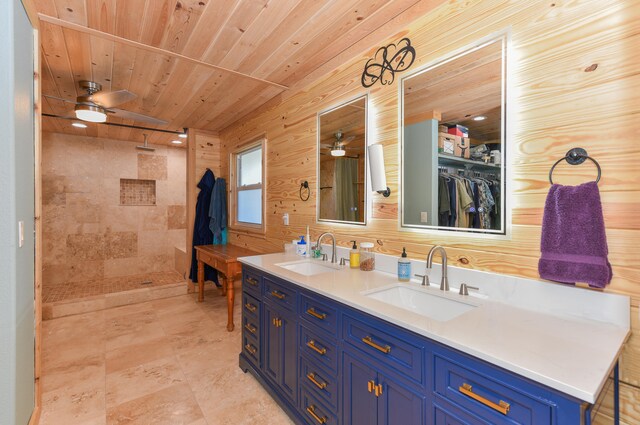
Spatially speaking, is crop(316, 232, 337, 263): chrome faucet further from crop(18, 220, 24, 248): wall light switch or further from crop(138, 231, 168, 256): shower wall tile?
crop(138, 231, 168, 256): shower wall tile

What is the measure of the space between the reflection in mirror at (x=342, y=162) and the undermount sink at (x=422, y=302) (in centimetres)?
61

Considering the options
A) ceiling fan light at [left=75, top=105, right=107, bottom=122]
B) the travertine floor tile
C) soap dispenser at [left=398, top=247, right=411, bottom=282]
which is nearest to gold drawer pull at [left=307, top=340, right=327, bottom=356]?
soap dispenser at [left=398, top=247, right=411, bottom=282]

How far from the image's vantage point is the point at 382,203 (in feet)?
6.22

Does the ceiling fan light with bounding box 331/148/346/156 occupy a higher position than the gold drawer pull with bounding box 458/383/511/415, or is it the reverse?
the ceiling fan light with bounding box 331/148/346/156

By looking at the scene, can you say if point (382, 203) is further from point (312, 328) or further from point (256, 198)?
point (256, 198)

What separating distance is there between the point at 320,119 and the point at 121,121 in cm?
313

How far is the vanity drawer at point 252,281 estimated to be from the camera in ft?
6.77

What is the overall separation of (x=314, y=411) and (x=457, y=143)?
1597 millimetres

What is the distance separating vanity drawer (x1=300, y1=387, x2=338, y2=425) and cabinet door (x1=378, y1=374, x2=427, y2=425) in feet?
1.17

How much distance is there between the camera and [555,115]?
3.82ft

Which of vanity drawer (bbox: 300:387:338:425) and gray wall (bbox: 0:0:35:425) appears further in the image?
vanity drawer (bbox: 300:387:338:425)

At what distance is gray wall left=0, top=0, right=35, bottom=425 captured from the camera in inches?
47.8

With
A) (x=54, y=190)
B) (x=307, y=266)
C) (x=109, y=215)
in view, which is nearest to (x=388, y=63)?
(x=307, y=266)

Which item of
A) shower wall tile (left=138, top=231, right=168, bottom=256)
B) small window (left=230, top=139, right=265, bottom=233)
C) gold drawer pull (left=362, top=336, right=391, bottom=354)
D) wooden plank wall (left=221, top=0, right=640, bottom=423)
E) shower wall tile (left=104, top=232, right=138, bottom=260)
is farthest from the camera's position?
shower wall tile (left=138, top=231, right=168, bottom=256)
